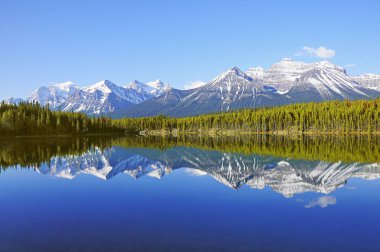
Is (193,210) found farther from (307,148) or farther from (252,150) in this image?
(307,148)

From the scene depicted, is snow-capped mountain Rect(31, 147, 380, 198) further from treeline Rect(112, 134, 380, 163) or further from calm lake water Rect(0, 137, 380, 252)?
treeline Rect(112, 134, 380, 163)

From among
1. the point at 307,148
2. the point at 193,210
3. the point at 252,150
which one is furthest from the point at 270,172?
the point at 307,148

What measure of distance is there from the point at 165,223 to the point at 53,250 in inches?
285

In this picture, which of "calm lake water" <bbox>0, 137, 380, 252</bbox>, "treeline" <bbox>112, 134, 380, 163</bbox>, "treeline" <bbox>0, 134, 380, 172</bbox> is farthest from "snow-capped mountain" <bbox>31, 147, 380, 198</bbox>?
"treeline" <bbox>112, 134, 380, 163</bbox>

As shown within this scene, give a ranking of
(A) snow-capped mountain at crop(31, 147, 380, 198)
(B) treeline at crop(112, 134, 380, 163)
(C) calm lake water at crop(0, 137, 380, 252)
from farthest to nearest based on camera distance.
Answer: (B) treeline at crop(112, 134, 380, 163), (A) snow-capped mountain at crop(31, 147, 380, 198), (C) calm lake water at crop(0, 137, 380, 252)

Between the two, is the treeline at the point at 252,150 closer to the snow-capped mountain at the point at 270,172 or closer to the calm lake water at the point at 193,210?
the snow-capped mountain at the point at 270,172

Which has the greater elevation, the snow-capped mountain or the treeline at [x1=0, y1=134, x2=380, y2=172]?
the treeline at [x1=0, y1=134, x2=380, y2=172]

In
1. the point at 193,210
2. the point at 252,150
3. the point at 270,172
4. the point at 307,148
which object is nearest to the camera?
the point at 193,210

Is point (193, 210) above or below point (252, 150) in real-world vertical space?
below

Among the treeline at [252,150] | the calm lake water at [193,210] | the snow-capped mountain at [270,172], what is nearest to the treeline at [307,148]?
the treeline at [252,150]

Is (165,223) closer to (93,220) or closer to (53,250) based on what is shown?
(93,220)

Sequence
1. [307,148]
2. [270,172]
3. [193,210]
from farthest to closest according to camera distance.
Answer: [307,148]
[270,172]
[193,210]

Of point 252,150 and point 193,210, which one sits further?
point 252,150

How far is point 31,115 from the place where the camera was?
7480 inches
